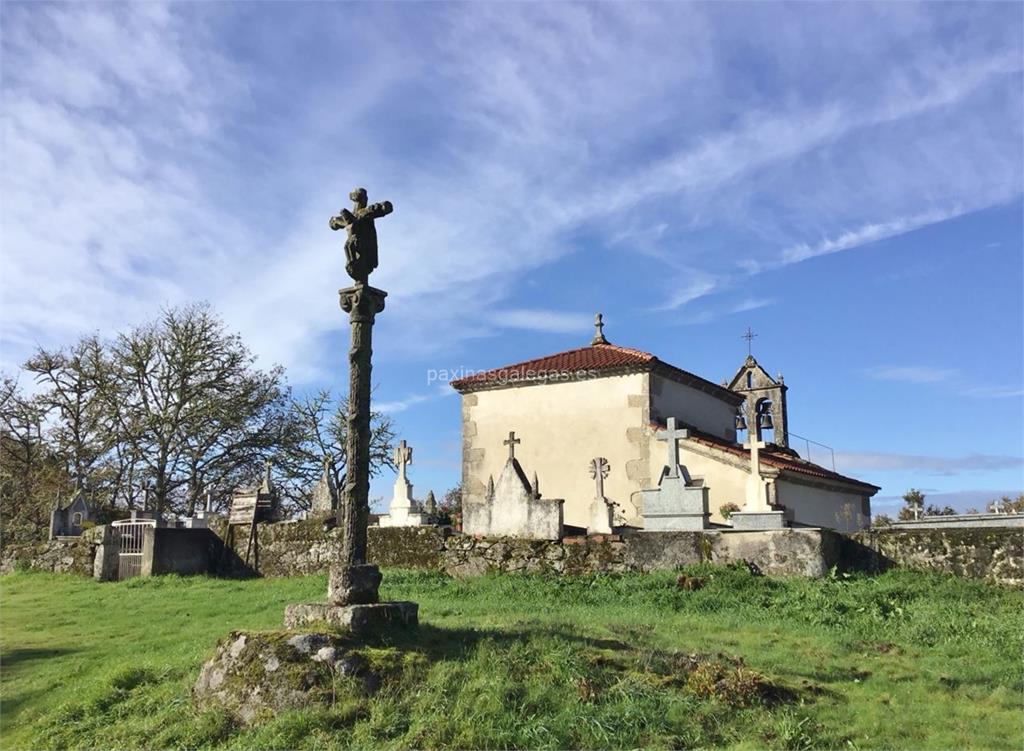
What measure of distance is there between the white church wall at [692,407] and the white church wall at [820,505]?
2.85m

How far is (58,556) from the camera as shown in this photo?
18469mm

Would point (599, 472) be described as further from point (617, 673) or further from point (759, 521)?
point (617, 673)

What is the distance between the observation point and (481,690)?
6246mm

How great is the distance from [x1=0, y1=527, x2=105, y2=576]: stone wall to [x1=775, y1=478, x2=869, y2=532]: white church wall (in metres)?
15.4

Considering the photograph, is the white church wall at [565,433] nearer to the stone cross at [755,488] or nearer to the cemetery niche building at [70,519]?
the stone cross at [755,488]

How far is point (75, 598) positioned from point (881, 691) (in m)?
13.8

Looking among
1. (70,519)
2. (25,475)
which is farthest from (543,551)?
(25,475)

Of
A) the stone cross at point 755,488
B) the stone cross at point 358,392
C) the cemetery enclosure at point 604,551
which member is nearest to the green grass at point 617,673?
the cemetery enclosure at point 604,551

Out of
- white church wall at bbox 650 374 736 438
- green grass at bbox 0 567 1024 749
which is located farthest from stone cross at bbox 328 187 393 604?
white church wall at bbox 650 374 736 438

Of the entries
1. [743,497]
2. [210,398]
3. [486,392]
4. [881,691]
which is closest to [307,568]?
[486,392]

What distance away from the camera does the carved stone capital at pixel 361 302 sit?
835cm

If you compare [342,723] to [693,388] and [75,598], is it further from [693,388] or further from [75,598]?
[693,388]

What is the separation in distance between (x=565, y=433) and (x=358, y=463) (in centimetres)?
1190

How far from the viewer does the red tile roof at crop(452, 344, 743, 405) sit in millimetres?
18938
